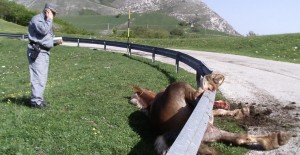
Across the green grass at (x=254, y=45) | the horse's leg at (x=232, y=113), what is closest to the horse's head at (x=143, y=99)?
the horse's leg at (x=232, y=113)

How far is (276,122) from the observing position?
779 cm

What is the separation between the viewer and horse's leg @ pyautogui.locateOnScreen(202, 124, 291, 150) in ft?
20.4

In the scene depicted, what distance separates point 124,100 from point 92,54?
46.7 feet

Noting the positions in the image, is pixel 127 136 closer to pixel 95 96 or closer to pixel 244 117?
pixel 244 117

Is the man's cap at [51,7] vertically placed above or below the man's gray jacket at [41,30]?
above

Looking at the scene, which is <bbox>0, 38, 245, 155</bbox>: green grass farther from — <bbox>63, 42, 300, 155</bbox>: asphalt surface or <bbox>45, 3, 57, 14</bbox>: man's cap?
<bbox>45, 3, 57, 14</bbox>: man's cap

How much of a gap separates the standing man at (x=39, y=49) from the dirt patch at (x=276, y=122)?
12.0ft

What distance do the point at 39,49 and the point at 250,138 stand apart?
4.16 m

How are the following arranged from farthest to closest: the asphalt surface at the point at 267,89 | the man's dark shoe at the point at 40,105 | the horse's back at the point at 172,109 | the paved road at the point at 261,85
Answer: the paved road at the point at 261,85
the man's dark shoe at the point at 40,105
the asphalt surface at the point at 267,89
the horse's back at the point at 172,109

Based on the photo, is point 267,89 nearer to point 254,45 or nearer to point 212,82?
point 212,82

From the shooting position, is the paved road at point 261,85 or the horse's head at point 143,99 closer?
the horse's head at point 143,99

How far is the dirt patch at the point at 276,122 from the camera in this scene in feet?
20.5

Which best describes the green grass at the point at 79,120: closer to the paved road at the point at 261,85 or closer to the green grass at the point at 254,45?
the paved road at the point at 261,85

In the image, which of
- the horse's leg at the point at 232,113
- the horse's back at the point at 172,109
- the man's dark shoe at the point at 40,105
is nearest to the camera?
the horse's back at the point at 172,109
